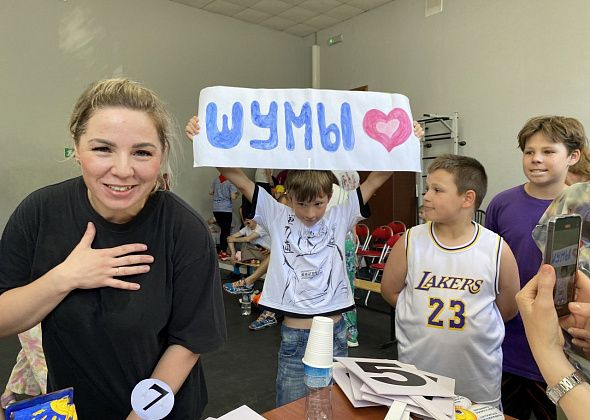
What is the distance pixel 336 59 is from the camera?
8.15 metres

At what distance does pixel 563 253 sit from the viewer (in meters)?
0.79

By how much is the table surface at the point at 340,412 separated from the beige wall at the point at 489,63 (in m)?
5.21

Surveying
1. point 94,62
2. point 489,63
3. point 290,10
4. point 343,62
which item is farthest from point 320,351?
point 343,62

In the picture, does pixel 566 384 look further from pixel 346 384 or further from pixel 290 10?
pixel 290 10

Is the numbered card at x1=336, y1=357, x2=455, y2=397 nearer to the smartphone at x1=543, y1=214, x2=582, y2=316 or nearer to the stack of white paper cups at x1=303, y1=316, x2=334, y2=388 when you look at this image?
the stack of white paper cups at x1=303, y1=316, x2=334, y2=388

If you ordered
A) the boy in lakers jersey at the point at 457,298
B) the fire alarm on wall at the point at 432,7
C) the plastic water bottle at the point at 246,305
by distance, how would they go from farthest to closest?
1. the fire alarm on wall at the point at 432,7
2. the plastic water bottle at the point at 246,305
3. the boy in lakers jersey at the point at 457,298

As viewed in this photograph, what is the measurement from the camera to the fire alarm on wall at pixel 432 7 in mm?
6382

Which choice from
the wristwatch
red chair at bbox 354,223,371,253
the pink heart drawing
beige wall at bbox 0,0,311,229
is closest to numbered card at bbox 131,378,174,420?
the wristwatch

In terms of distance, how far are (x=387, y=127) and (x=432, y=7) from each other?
5.61m

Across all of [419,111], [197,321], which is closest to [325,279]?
[197,321]

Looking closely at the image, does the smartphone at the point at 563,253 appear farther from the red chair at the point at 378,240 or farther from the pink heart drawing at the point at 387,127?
the red chair at the point at 378,240

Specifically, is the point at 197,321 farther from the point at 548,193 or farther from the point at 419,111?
the point at 419,111

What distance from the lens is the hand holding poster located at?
1778mm

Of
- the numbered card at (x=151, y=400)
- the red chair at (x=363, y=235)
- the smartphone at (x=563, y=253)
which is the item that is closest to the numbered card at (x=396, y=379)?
the smartphone at (x=563, y=253)
